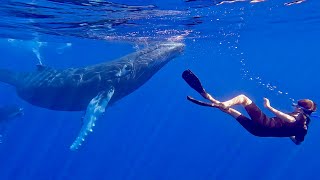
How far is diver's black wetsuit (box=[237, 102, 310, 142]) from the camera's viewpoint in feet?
28.9

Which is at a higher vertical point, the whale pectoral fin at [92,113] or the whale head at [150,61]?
the whale head at [150,61]

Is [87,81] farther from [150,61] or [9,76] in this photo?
[9,76]

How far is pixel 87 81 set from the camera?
573 inches

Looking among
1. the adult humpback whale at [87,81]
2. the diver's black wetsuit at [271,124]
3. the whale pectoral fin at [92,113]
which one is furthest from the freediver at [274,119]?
the adult humpback whale at [87,81]

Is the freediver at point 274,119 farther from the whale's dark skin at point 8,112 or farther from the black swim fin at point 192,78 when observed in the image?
the whale's dark skin at point 8,112

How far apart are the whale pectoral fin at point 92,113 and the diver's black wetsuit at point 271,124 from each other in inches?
206

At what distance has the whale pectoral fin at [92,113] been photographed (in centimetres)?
1163

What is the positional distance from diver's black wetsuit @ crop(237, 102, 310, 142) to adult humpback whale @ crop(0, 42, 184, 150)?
19.9 ft

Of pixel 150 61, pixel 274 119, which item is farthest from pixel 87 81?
pixel 274 119

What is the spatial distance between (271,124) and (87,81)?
8.11m

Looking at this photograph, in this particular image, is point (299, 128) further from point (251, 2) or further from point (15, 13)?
point (15, 13)

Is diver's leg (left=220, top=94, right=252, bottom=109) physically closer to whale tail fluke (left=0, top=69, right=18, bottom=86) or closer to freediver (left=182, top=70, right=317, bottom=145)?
freediver (left=182, top=70, right=317, bottom=145)

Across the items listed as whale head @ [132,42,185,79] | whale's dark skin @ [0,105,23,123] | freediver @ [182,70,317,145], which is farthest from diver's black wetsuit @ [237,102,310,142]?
whale's dark skin @ [0,105,23,123]

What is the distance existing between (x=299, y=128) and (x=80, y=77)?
356 inches
